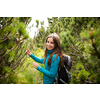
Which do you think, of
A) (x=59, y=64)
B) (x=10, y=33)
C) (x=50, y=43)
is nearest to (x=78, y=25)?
(x=50, y=43)

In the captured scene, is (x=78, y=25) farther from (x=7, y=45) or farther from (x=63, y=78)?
(x=7, y=45)

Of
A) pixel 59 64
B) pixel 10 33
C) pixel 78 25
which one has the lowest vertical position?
pixel 59 64

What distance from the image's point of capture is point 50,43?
1.10m

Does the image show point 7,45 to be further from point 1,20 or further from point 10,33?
point 1,20

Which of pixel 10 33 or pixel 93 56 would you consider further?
pixel 10 33

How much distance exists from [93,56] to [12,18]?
1.15 m

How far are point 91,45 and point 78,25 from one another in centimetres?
188

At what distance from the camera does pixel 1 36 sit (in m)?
1.08

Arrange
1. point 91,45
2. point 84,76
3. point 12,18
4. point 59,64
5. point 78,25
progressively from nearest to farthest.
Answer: point 91,45 < point 84,76 < point 59,64 < point 12,18 < point 78,25

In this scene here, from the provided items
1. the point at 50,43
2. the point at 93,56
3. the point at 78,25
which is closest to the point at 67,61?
the point at 50,43

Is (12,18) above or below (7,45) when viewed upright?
above

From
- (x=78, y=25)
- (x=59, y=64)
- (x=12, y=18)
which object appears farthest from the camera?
(x=78, y=25)

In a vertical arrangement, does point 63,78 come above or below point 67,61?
below

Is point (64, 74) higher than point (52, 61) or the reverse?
the reverse
